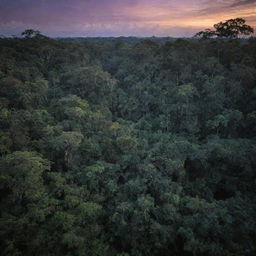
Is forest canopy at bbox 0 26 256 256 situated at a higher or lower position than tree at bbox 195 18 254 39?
lower

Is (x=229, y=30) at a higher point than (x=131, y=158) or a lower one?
higher

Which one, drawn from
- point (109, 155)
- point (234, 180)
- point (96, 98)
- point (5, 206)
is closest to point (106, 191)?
point (109, 155)

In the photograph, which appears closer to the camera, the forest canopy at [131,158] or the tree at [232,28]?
the forest canopy at [131,158]

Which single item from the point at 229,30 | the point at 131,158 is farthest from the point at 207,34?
the point at 131,158

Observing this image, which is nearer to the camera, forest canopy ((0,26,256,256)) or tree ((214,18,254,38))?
forest canopy ((0,26,256,256))

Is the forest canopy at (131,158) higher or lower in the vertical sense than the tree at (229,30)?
lower

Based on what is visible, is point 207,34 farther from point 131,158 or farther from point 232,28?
point 131,158
